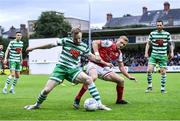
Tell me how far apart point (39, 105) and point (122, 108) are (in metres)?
2.16

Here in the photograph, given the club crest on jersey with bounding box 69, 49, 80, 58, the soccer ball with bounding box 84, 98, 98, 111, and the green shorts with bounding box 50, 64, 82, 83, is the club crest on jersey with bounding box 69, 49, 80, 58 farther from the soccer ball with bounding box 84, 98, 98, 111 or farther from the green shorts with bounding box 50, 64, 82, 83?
the soccer ball with bounding box 84, 98, 98, 111

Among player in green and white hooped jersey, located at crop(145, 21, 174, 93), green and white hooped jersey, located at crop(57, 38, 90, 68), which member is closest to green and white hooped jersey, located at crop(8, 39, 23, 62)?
player in green and white hooped jersey, located at crop(145, 21, 174, 93)

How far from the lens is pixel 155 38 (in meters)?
17.7

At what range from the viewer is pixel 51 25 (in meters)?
102

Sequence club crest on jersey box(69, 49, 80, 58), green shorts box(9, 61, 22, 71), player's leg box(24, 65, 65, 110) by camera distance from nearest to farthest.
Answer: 1. player's leg box(24, 65, 65, 110)
2. club crest on jersey box(69, 49, 80, 58)
3. green shorts box(9, 61, 22, 71)

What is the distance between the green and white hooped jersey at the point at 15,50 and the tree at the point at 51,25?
81835mm

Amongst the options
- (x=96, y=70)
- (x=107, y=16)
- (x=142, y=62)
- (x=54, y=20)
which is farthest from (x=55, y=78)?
(x=107, y=16)

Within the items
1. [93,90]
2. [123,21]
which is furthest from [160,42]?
[123,21]

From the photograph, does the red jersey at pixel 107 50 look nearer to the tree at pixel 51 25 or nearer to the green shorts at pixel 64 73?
the green shorts at pixel 64 73

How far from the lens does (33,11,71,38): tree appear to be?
101625 millimetres

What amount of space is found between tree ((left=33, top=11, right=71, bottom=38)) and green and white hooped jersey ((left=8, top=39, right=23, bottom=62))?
81835 mm

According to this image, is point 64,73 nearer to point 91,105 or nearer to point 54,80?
point 54,80

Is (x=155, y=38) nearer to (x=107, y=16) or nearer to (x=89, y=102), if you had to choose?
(x=89, y=102)

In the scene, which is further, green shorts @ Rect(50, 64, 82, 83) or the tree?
the tree
